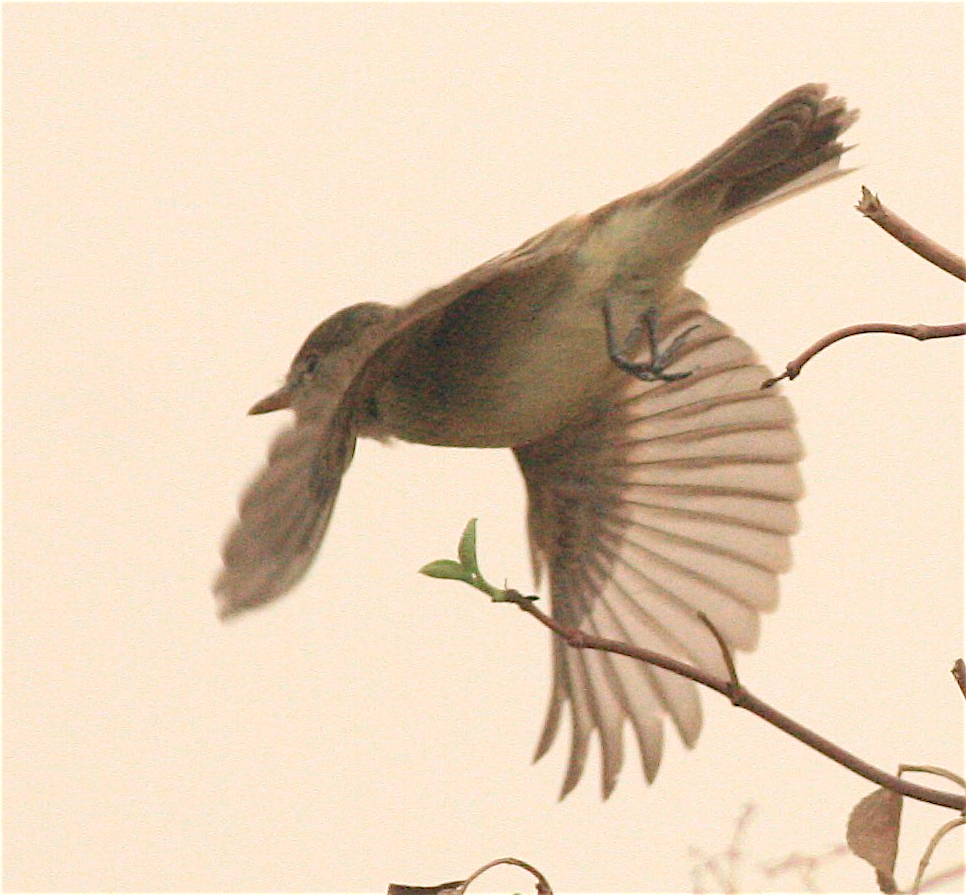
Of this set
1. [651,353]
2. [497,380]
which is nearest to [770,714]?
[651,353]

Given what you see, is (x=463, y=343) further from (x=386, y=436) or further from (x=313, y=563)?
(x=313, y=563)

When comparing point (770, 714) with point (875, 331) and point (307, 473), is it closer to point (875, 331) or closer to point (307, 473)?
point (875, 331)

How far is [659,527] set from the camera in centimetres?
186

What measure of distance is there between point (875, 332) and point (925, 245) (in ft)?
0.13

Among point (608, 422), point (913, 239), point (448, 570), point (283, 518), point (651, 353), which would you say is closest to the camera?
point (913, 239)

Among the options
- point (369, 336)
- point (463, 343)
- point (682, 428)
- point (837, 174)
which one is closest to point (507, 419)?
point (463, 343)

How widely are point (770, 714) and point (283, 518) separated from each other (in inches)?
13.1

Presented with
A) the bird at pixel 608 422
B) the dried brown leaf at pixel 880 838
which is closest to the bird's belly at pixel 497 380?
the bird at pixel 608 422

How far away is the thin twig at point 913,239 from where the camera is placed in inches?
20.7

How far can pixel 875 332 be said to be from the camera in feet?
1.82

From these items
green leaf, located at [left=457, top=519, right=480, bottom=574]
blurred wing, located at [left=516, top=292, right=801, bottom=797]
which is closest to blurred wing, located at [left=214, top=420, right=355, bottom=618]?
green leaf, located at [left=457, top=519, right=480, bottom=574]

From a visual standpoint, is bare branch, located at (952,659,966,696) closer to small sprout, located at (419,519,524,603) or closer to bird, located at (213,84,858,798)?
small sprout, located at (419,519,524,603)

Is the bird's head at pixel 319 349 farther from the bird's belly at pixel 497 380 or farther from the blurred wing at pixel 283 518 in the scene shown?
the blurred wing at pixel 283 518

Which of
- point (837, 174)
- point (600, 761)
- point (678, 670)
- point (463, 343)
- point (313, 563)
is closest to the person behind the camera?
point (678, 670)
